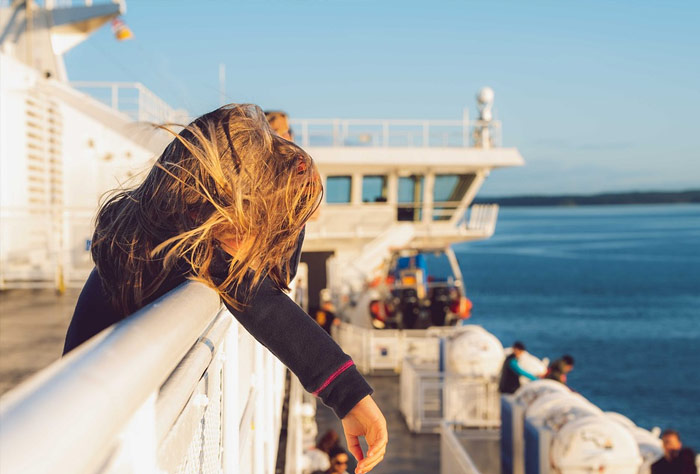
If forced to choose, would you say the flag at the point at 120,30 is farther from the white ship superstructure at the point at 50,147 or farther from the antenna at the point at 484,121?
the antenna at the point at 484,121

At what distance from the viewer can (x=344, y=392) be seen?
4.20 feet

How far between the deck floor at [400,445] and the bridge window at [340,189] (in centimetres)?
995

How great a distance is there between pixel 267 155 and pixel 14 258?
10.7m

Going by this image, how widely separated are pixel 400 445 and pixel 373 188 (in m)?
13.0

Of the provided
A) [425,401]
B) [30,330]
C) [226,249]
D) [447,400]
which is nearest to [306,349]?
[226,249]

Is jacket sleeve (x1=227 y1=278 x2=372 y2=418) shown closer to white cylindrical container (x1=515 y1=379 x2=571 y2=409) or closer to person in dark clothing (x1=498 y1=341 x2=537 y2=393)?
white cylindrical container (x1=515 y1=379 x2=571 y2=409)

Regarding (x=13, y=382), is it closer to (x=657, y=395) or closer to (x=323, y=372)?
(x=323, y=372)

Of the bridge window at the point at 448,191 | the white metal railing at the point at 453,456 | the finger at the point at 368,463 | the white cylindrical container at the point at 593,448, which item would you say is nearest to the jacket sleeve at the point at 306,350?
the finger at the point at 368,463


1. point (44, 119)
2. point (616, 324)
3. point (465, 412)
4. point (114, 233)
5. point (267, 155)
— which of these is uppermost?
point (44, 119)

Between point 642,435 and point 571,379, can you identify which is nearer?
point 642,435

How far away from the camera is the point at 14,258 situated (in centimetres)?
1093

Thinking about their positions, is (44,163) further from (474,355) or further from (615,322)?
(615,322)

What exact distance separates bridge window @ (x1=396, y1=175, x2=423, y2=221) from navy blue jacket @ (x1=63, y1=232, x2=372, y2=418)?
21.9 meters

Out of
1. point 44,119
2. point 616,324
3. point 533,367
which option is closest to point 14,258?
point 44,119
